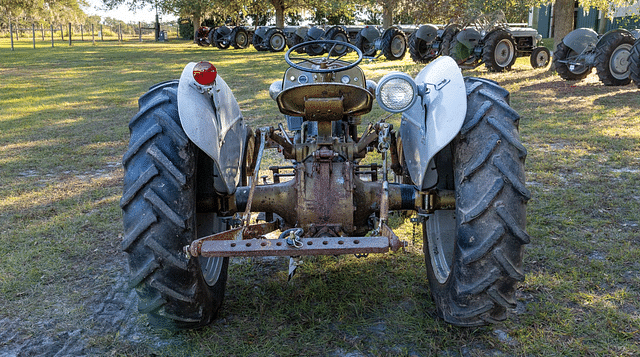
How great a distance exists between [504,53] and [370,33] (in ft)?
33.5

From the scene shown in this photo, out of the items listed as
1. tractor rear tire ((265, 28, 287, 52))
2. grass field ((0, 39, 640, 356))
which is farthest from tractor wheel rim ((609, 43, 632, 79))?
tractor rear tire ((265, 28, 287, 52))

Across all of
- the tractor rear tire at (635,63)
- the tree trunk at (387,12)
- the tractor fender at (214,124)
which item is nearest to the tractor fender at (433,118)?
the tractor fender at (214,124)

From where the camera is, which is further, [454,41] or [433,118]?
[454,41]

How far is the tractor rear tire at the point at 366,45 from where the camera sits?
25578mm

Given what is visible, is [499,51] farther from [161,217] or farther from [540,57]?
[161,217]

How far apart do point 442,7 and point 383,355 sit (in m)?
31.8

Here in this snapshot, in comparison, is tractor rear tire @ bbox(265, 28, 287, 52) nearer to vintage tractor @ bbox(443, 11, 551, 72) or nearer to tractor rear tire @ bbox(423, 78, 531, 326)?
vintage tractor @ bbox(443, 11, 551, 72)

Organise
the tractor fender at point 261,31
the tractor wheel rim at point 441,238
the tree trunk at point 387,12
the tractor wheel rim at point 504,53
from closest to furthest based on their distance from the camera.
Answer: the tractor wheel rim at point 441,238
the tractor wheel rim at point 504,53
the tree trunk at point 387,12
the tractor fender at point 261,31

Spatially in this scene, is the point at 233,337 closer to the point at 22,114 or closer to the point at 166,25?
the point at 22,114

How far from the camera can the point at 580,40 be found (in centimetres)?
1380

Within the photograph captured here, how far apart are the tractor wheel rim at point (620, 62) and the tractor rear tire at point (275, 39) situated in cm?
2087

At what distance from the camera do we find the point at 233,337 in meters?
3.12

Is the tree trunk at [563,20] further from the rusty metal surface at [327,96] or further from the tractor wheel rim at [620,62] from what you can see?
the rusty metal surface at [327,96]

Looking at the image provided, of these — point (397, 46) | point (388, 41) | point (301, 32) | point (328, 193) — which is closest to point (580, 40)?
point (388, 41)
